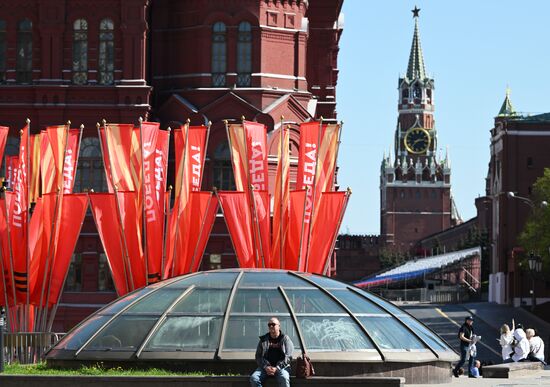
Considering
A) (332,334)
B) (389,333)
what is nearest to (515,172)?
(389,333)

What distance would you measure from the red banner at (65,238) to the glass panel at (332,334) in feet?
76.8

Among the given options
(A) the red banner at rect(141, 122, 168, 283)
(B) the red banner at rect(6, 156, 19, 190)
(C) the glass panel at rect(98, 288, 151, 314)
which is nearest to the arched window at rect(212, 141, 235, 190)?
(B) the red banner at rect(6, 156, 19, 190)

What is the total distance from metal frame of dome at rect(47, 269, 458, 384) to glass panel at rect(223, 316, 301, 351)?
0.06 feet

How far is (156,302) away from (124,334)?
3.37 ft

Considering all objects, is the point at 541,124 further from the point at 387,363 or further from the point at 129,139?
the point at 387,363

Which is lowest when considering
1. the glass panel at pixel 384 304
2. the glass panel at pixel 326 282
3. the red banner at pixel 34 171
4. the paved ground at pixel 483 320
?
the paved ground at pixel 483 320

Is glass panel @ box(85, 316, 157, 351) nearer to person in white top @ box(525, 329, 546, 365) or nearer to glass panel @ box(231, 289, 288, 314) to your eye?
glass panel @ box(231, 289, 288, 314)

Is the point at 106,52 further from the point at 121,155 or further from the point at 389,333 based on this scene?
the point at 389,333

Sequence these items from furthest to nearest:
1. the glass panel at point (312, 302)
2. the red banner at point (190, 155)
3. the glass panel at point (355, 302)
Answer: the red banner at point (190, 155) < the glass panel at point (355, 302) < the glass panel at point (312, 302)

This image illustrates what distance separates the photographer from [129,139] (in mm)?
57656

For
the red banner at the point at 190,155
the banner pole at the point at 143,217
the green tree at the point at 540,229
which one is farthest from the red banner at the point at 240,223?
the green tree at the point at 540,229

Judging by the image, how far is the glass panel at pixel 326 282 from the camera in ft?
114

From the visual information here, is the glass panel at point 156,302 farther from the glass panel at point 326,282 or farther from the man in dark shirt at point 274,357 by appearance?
the man in dark shirt at point 274,357

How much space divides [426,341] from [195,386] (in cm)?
601
